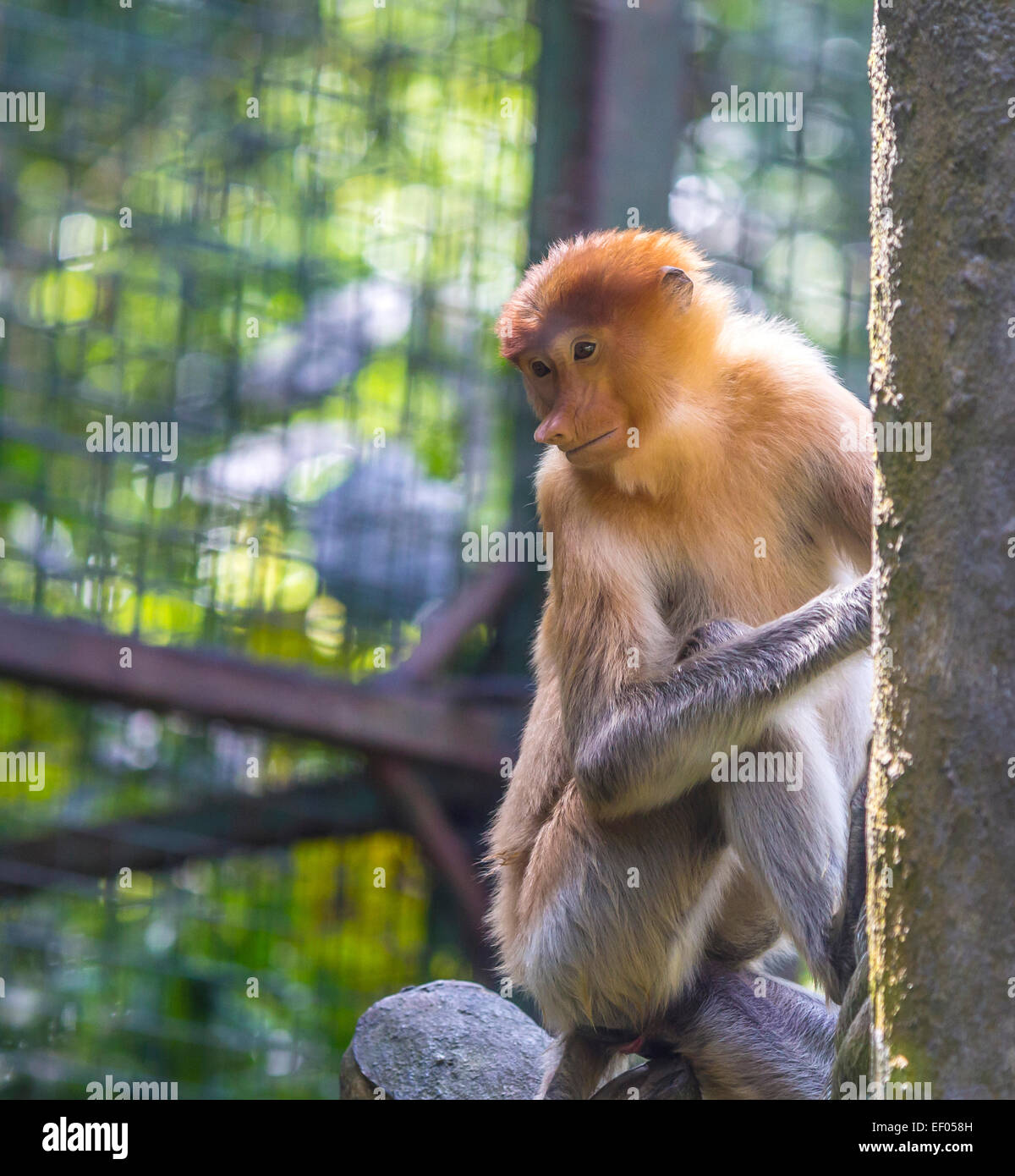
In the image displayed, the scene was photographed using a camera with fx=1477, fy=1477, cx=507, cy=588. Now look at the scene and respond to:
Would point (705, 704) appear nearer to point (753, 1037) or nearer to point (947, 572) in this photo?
point (753, 1037)

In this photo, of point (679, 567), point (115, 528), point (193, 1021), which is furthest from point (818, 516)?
point (193, 1021)

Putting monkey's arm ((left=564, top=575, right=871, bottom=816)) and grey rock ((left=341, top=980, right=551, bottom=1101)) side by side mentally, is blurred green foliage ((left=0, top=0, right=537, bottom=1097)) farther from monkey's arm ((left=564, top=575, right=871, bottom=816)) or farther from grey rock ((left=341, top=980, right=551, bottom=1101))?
monkey's arm ((left=564, top=575, right=871, bottom=816))

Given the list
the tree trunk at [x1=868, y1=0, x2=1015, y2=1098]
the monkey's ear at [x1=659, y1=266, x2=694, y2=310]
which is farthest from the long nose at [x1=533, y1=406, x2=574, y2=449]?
the tree trunk at [x1=868, y1=0, x2=1015, y2=1098]

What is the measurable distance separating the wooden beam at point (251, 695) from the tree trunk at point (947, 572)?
153 inches

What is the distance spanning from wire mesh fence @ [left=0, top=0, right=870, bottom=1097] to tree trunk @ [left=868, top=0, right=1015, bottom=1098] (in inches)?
183

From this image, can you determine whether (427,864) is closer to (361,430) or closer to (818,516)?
(361,430)

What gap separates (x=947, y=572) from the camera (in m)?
2.09

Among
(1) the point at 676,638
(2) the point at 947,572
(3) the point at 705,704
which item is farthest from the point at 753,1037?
(2) the point at 947,572

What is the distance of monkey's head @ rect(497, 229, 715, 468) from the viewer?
3805mm

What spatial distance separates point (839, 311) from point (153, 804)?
439 cm

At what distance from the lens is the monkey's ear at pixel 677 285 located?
3.94m

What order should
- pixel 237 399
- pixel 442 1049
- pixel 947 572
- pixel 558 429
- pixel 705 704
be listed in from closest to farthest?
pixel 947 572
pixel 705 704
pixel 558 429
pixel 442 1049
pixel 237 399

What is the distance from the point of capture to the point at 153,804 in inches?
280

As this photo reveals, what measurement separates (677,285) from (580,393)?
42 cm
